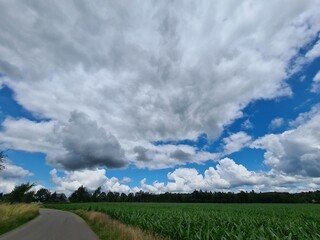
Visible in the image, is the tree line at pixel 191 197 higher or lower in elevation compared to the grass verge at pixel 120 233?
higher

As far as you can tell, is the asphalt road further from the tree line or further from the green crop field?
the tree line

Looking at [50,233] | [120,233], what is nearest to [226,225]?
[120,233]

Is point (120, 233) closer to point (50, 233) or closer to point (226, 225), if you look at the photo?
point (50, 233)

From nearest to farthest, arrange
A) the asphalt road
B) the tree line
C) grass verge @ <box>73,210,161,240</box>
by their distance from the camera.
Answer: grass verge @ <box>73,210,161,240</box> < the asphalt road < the tree line

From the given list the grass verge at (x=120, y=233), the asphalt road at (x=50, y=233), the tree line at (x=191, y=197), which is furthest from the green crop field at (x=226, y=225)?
the tree line at (x=191, y=197)

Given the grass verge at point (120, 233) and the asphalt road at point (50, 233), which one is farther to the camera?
the asphalt road at point (50, 233)

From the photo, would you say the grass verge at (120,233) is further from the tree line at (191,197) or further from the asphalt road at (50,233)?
the tree line at (191,197)

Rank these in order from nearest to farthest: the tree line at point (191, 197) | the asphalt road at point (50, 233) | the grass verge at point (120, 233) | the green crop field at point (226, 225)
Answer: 1. the green crop field at point (226, 225)
2. the grass verge at point (120, 233)
3. the asphalt road at point (50, 233)
4. the tree line at point (191, 197)

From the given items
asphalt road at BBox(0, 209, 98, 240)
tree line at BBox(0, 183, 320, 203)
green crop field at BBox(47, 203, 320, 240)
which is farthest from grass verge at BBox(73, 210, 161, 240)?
tree line at BBox(0, 183, 320, 203)

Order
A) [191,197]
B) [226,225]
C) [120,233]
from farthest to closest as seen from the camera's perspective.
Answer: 1. [191,197]
2. [120,233]
3. [226,225]

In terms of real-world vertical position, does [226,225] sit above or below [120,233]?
above

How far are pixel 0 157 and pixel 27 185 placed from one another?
3672 centimetres

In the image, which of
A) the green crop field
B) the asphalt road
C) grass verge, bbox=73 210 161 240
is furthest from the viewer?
the asphalt road

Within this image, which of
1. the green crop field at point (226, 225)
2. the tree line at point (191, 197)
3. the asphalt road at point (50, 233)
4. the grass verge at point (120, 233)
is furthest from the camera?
the tree line at point (191, 197)
